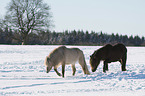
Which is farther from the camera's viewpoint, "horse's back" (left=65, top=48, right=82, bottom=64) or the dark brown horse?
the dark brown horse

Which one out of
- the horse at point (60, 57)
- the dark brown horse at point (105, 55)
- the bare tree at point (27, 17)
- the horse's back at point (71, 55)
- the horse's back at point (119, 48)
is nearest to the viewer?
the horse at point (60, 57)

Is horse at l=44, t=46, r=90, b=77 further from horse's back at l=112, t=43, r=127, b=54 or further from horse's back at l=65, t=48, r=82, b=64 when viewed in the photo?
horse's back at l=112, t=43, r=127, b=54

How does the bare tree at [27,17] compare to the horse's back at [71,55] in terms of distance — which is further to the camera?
the bare tree at [27,17]

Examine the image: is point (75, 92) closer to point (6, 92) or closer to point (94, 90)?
point (94, 90)

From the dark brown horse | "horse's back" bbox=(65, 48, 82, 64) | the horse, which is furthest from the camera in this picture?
the dark brown horse

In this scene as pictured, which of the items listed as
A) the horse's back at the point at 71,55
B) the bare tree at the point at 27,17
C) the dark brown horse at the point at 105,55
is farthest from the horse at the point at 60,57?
the bare tree at the point at 27,17

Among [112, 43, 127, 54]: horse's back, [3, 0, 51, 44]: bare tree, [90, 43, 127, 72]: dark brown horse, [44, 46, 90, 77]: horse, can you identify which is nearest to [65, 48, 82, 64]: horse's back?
[44, 46, 90, 77]: horse

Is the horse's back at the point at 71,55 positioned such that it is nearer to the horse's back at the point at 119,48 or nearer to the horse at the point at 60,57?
the horse at the point at 60,57

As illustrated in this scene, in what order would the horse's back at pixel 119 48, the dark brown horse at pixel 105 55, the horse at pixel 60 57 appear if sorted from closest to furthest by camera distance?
the horse at pixel 60 57 < the dark brown horse at pixel 105 55 < the horse's back at pixel 119 48

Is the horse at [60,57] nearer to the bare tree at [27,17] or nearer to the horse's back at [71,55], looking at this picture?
the horse's back at [71,55]

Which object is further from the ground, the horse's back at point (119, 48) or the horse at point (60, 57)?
the horse's back at point (119, 48)

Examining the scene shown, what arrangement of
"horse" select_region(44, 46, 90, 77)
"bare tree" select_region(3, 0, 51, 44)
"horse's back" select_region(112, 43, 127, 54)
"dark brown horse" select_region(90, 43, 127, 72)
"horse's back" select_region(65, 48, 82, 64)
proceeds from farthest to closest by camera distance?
"bare tree" select_region(3, 0, 51, 44), "horse's back" select_region(112, 43, 127, 54), "dark brown horse" select_region(90, 43, 127, 72), "horse's back" select_region(65, 48, 82, 64), "horse" select_region(44, 46, 90, 77)

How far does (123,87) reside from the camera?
5996mm

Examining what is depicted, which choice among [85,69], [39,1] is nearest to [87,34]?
[39,1]
